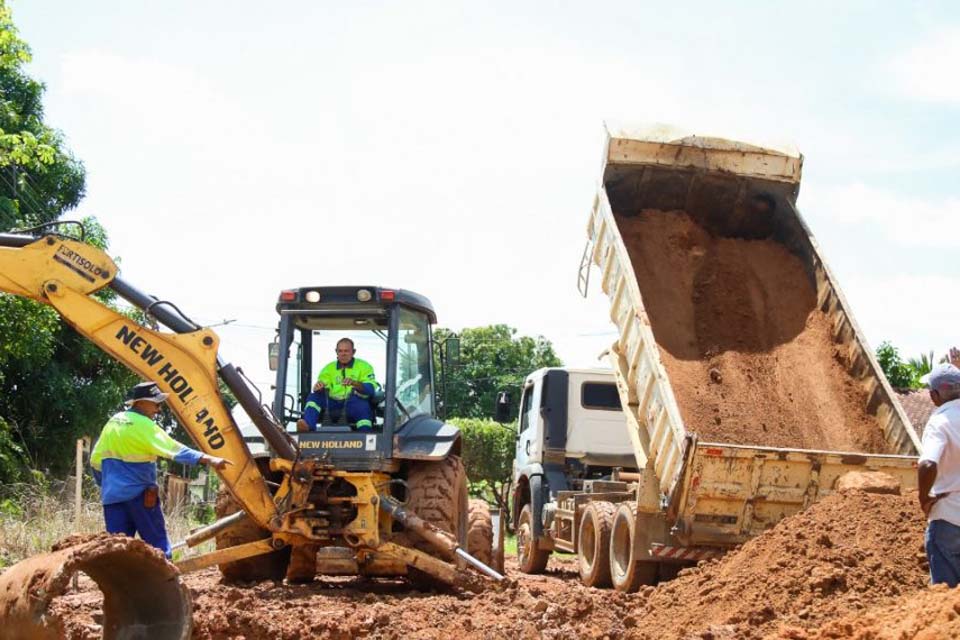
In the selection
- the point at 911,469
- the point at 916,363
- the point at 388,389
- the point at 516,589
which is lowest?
the point at 516,589

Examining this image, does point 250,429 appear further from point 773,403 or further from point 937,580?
point 937,580

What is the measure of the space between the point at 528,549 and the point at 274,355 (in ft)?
18.6

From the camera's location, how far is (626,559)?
9.79m

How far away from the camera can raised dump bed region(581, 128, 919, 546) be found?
8523 mm

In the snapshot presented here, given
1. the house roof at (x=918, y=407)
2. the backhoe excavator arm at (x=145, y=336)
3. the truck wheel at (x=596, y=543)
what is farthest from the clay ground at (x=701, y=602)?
the house roof at (x=918, y=407)

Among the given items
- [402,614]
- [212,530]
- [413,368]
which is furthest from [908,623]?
[413,368]

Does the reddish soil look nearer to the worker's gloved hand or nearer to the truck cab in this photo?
the worker's gloved hand

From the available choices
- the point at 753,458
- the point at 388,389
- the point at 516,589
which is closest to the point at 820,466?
the point at 753,458

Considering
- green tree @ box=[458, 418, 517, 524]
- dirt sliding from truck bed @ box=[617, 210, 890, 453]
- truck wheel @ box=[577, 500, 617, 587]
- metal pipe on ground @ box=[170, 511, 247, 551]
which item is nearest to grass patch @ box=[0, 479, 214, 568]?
metal pipe on ground @ box=[170, 511, 247, 551]

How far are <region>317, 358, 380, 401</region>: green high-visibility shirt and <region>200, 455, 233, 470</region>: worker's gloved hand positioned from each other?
1.57 metres

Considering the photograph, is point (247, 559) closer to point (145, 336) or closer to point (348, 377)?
point (348, 377)

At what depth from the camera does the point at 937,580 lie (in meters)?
5.56

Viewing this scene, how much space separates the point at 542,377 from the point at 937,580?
8.33m

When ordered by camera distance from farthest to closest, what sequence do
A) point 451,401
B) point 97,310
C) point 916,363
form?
point 451,401, point 916,363, point 97,310
